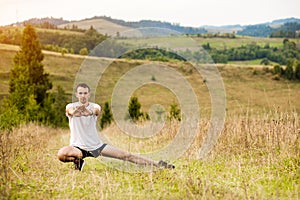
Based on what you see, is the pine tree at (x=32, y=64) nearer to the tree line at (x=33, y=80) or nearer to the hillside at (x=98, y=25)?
the tree line at (x=33, y=80)

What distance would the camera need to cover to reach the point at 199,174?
22.8 feet

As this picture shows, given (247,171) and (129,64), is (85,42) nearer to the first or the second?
(129,64)

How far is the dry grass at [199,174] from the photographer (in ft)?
18.3

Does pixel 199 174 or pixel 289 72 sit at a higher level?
pixel 199 174

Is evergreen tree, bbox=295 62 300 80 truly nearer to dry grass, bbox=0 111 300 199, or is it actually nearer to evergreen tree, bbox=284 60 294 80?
evergreen tree, bbox=284 60 294 80

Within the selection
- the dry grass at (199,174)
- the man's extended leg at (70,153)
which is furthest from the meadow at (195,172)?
the man's extended leg at (70,153)

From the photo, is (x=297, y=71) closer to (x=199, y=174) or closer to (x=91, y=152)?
(x=199, y=174)

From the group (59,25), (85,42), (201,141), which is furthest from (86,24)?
(201,141)

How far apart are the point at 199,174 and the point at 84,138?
6.42 feet

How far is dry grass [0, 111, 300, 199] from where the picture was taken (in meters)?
5.58

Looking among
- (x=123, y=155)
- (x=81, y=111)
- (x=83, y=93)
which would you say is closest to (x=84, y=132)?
(x=81, y=111)

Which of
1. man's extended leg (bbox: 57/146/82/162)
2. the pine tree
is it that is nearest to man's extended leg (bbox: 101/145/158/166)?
man's extended leg (bbox: 57/146/82/162)

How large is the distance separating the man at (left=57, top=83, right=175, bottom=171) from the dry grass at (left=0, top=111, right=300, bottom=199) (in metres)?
0.27

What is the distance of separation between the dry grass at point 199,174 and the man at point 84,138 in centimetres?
27
